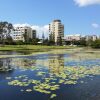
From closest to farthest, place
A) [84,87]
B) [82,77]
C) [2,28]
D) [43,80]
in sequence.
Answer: [84,87] → [43,80] → [82,77] → [2,28]

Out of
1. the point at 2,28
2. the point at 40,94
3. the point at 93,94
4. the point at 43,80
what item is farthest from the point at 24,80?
the point at 2,28

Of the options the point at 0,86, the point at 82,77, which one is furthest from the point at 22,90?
the point at 82,77

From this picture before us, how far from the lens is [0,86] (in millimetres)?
14227

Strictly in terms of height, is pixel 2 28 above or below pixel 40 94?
above

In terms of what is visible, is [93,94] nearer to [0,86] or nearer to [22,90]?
[22,90]

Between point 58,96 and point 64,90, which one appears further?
point 64,90

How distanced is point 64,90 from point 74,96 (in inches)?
52.0

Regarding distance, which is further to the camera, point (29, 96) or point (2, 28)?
point (2, 28)

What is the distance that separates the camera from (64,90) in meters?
13.1

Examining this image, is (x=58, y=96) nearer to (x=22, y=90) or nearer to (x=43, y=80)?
(x=22, y=90)

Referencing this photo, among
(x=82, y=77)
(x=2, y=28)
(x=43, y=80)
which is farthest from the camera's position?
(x=2, y=28)

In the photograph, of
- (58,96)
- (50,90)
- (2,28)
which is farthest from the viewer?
(2,28)

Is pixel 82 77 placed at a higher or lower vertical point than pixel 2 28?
lower

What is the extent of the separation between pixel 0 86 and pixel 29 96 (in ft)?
10.1
